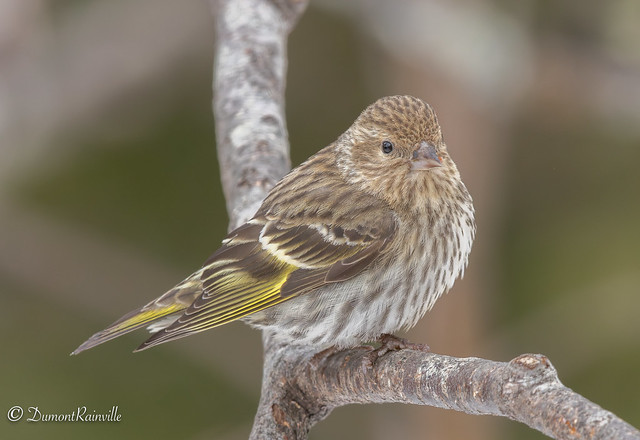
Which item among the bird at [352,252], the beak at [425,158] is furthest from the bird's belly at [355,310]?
the beak at [425,158]

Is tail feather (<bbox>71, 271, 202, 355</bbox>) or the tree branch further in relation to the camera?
tail feather (<bbox>71, 271, 202, 355</bbox>)

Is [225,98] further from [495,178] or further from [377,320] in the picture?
[495,178]

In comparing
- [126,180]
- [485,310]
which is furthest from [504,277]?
[126,180]

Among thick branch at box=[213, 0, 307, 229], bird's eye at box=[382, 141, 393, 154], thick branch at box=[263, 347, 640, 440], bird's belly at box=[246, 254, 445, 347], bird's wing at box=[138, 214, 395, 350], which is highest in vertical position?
thick branch at box=[213, 0, 307, 229]

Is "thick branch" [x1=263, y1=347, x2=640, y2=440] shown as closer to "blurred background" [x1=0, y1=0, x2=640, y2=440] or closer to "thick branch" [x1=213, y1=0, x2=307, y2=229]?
"thick branch" [x1=213, y1=0, x2=307, y2=229]

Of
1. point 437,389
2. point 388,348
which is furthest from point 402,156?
point 437,389

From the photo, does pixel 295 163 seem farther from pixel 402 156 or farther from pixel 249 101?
pixel 402 156

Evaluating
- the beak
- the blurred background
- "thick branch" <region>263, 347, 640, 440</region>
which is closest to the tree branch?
"thick branch" <region>263, 347, 640, 440</region>
